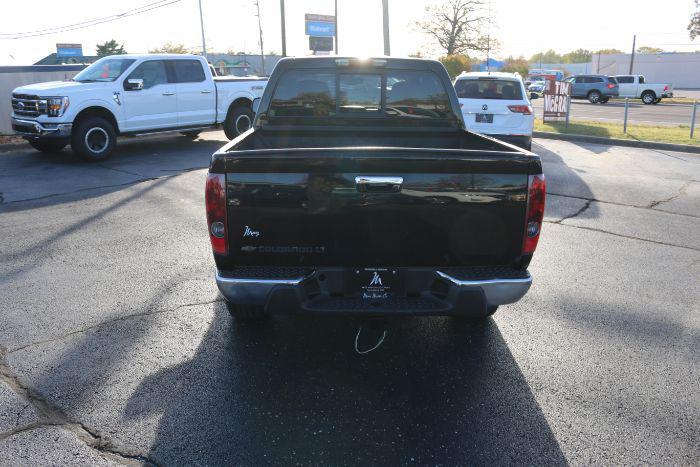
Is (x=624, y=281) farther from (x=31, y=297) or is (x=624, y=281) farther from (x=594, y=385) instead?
(x=31, y=297)

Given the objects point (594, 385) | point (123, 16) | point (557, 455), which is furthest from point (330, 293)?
point (123, 16)

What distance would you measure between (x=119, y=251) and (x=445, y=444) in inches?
180

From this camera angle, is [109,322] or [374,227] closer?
[374,227]

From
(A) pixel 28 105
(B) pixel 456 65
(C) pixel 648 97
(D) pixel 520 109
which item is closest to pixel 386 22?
(D) pixel 520 109

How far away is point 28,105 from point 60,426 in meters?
10.2

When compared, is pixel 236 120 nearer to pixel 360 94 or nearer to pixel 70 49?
pixel 360 94

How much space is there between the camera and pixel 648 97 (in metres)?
37.8

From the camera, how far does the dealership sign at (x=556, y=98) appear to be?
19688 mm

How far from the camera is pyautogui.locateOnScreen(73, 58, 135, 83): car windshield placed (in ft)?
40.7

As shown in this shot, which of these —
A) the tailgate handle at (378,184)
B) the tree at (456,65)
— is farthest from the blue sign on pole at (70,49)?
the tailgate handle at (378,184)

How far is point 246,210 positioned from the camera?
3.46m

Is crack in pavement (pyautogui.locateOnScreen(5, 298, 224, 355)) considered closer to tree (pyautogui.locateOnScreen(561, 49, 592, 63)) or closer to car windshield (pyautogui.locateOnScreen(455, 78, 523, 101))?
car windshield (pyautogui.locateOnScreen(455, 78, 523, 101))

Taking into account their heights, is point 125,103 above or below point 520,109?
above

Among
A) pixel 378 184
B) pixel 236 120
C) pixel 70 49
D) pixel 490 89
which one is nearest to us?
pixel 378 184
